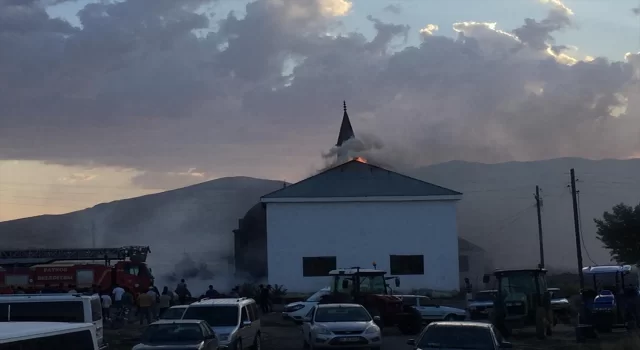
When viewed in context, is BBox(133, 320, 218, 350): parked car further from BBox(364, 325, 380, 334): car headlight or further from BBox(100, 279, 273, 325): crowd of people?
BBox(100, 279, 273, 325): crowd of people

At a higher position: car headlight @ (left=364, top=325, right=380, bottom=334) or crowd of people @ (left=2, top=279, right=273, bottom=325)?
crowd of people @ (left=2, top=279, right=273, bottom=325)

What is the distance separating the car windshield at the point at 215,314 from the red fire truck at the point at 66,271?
2399 centimetres

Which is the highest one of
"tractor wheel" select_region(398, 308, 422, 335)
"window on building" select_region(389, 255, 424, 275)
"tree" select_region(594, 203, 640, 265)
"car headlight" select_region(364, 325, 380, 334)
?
"tree" select_region(594, 203, 640, 265)

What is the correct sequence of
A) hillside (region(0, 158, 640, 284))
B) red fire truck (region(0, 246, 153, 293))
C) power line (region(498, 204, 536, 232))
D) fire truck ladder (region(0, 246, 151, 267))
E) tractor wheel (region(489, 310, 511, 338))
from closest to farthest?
tractor wheel (region(489, 310, 511, 338)) → red fire truck (region(0, 246, 153, 293)) → fire truck ladder (region(0, 246, 151, 267)) → hillside (region(0, 158, 640, 284)) → power line (region(498, 204, 536, 232))

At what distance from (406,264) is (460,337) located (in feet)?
130

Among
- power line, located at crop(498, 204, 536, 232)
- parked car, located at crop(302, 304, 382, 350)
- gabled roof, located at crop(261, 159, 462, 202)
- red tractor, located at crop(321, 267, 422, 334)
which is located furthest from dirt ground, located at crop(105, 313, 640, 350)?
power line, located at crop(498, 204, 536, 232)

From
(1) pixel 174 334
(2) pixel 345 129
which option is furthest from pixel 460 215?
(1) pixel 174 334

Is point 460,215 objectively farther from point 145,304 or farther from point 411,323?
point 411,323

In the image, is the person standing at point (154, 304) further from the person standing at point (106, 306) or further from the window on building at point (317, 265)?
the window on building at point (317, 265)

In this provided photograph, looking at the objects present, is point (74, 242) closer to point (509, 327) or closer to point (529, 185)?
point (529, 185)

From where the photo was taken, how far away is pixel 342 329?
901 inches

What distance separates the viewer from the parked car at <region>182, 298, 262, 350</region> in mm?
21703

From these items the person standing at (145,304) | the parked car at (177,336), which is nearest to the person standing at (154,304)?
the person standing at (145,304)

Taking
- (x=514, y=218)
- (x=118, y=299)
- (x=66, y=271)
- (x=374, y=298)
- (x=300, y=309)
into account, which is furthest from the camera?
(x=514, y=218)
